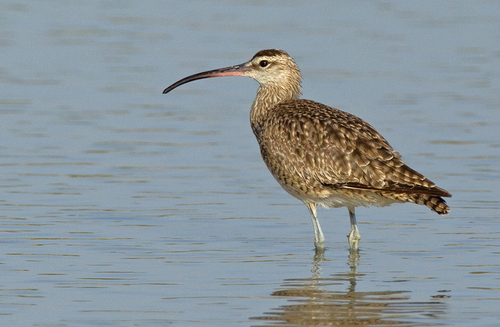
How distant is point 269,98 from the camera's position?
13.2 metres

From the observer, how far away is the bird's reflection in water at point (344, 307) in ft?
29.7

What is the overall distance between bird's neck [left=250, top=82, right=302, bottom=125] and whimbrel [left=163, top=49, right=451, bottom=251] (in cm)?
21

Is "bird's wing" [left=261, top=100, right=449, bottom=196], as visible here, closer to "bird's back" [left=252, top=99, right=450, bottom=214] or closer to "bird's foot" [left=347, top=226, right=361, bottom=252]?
"bird's back" [left=252, top=99, right=450, bottom=214]

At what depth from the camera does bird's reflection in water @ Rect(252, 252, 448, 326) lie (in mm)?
9062

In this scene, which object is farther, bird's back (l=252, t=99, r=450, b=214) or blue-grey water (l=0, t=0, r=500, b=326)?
bird's back (l=252, t=99, r=450, b=214)

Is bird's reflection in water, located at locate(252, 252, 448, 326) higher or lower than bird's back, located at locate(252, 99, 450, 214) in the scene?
lower

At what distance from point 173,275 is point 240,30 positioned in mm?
15436

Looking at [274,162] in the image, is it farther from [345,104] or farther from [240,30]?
[240,30]

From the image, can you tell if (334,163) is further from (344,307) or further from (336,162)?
(344,307)

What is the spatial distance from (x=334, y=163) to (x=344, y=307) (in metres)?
2.41

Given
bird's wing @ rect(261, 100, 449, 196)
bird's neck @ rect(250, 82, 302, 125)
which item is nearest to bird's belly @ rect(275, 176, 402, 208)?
bird's wing @ rect(261, 100, 449, 196)

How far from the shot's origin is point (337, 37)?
82.2 feet

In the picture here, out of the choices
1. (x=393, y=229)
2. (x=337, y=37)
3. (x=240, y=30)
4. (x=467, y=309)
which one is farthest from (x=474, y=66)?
(x=467, y=309)

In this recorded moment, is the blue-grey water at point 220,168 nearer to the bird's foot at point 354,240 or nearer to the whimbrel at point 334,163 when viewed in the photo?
the bird's foot at point 354,240
